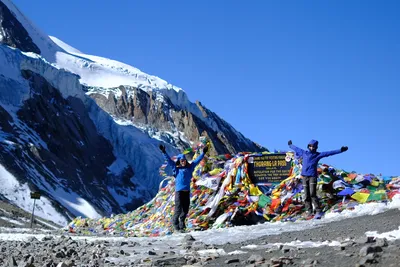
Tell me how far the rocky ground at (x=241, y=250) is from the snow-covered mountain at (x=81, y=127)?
68.0 m

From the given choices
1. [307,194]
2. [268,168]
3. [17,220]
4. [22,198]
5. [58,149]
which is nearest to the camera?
[307,194]

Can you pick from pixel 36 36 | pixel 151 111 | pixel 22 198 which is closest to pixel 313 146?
pixel 22 198

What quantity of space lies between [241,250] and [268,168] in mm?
7871

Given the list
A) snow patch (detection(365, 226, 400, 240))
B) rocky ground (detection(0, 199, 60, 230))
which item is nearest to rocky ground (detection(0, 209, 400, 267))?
snow patch (detection(365, 226, 400, 240))

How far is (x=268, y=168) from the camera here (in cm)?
1633

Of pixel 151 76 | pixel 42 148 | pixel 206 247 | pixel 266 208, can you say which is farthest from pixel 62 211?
pixel 151 76

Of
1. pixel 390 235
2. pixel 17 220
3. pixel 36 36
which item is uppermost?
pixel 36 36

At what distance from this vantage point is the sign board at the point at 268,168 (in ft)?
53.0

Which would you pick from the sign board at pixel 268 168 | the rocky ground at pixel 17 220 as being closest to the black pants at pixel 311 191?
the sign board at pixel 268 168

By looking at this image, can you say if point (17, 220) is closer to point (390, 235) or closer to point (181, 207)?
point (181, 207)

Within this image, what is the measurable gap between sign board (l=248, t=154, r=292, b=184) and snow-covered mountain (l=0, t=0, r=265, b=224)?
62665mm

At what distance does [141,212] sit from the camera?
759 inches

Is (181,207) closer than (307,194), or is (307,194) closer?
(181,207)

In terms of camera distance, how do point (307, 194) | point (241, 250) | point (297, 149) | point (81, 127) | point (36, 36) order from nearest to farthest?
point (241, 250) < point (307, 194) < point (297, 149) < point (81, 127) < point (36, 36)
